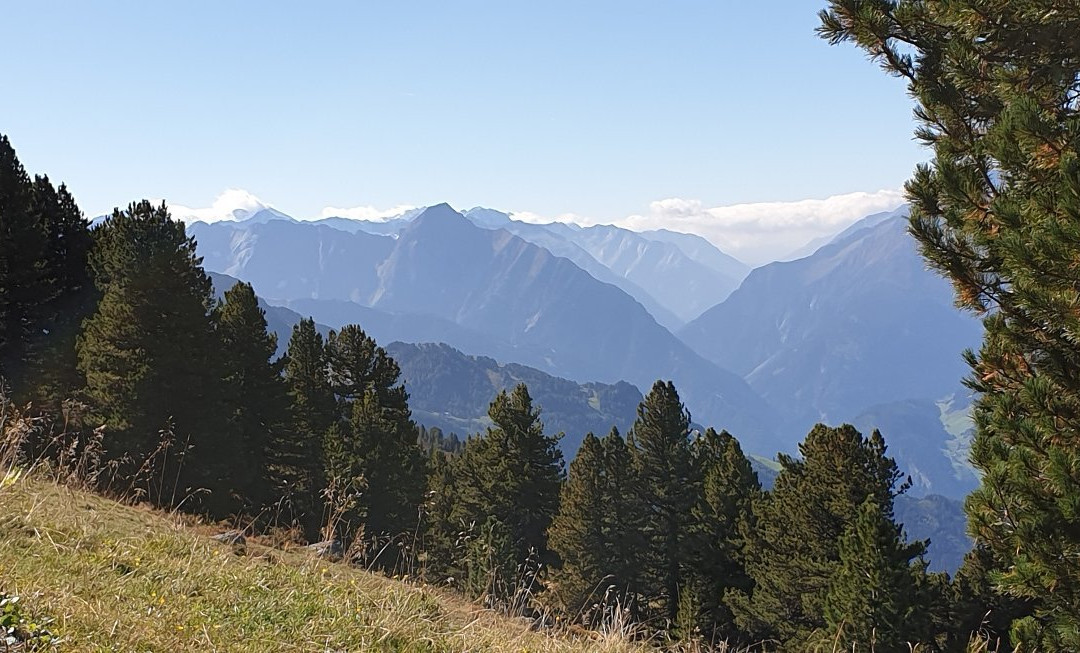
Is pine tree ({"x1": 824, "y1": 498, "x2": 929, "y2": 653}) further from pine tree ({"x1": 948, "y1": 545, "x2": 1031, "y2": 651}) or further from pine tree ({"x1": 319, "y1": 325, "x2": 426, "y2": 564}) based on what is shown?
pine tree ({"x1": 319, "y1": 325, "x2": 426, "y2": 564})

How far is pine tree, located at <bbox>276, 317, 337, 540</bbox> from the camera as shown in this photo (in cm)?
3221

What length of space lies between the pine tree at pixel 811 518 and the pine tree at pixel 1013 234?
17996 millimetres

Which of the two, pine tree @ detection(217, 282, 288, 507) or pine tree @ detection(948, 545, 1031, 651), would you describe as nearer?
pine tree @ detection(948, 545, 1031, 651)

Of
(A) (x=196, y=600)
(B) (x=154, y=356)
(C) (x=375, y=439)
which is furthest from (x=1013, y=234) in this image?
(C) (x=375, y=439)

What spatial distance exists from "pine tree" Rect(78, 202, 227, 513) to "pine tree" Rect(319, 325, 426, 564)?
732 cm

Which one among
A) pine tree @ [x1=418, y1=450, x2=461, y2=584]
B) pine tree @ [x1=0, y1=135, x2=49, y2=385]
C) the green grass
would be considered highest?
pine tree @ [x1=0, y1=135, x2=49, y2=385]

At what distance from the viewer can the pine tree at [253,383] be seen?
29.7m

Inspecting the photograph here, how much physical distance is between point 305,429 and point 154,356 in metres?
13.0

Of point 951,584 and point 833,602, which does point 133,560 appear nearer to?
point 833,602

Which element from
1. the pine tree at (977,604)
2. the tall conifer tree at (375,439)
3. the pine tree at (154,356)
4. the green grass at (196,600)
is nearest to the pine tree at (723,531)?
the pine tree at (977,604)

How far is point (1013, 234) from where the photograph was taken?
17.4ft

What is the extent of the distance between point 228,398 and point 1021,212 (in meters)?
28.0

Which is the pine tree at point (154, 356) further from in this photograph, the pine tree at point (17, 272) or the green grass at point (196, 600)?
the green grass at point (196, 600)

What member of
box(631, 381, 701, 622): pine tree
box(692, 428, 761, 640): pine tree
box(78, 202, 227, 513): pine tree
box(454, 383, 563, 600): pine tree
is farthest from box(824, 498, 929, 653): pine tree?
box(78, 202, 227, 513): pine tree
